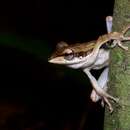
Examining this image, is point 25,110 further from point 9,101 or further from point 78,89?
point 78,89

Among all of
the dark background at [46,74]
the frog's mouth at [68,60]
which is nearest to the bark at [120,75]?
the frog's mouth at [68,60]

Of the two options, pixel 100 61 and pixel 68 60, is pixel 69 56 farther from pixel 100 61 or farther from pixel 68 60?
pixel 100 61

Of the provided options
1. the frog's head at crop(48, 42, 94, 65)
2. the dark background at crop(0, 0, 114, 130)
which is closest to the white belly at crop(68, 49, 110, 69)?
the frog's head at crop(48, 42, 94, 65)

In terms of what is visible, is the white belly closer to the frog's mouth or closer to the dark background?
the frog's mouth

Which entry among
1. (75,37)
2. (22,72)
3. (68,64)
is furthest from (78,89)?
(68,64)

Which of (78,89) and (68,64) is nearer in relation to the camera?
(68,64)
